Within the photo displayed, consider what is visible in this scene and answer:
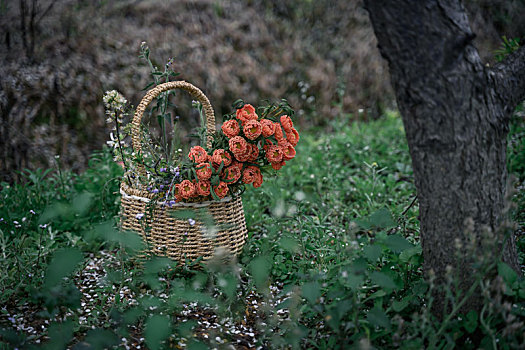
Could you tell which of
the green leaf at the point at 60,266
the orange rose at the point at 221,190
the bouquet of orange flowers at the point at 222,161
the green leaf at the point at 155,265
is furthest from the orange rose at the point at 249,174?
the green leaf at the point at 60,266

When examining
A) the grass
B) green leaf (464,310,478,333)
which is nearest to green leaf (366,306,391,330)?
the grass

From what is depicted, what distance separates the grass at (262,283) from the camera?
4.74 ft

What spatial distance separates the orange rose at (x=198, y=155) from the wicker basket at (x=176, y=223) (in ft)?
0.43

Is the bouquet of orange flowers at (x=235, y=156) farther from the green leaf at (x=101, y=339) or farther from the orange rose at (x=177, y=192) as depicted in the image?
the green leaf at (x=101, y=339)

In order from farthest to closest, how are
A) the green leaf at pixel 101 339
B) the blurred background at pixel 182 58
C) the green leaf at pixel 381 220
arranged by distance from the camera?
the blurred background at pixel 182 58, the green leaf at pixel 381 220, the green leaf at pixel 101 339

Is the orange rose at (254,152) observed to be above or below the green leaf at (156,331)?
above

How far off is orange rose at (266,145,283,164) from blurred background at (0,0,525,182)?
4.17 ft

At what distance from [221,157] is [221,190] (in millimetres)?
152

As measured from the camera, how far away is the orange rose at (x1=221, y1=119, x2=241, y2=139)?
204 centimetres

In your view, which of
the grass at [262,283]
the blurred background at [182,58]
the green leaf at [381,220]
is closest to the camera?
the grass at [262,283]

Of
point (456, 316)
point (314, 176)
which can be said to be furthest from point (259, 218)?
point (456, 316)

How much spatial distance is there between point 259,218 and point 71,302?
1.45 m

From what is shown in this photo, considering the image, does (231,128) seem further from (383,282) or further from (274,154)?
(383,282)

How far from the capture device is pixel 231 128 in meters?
2.04
